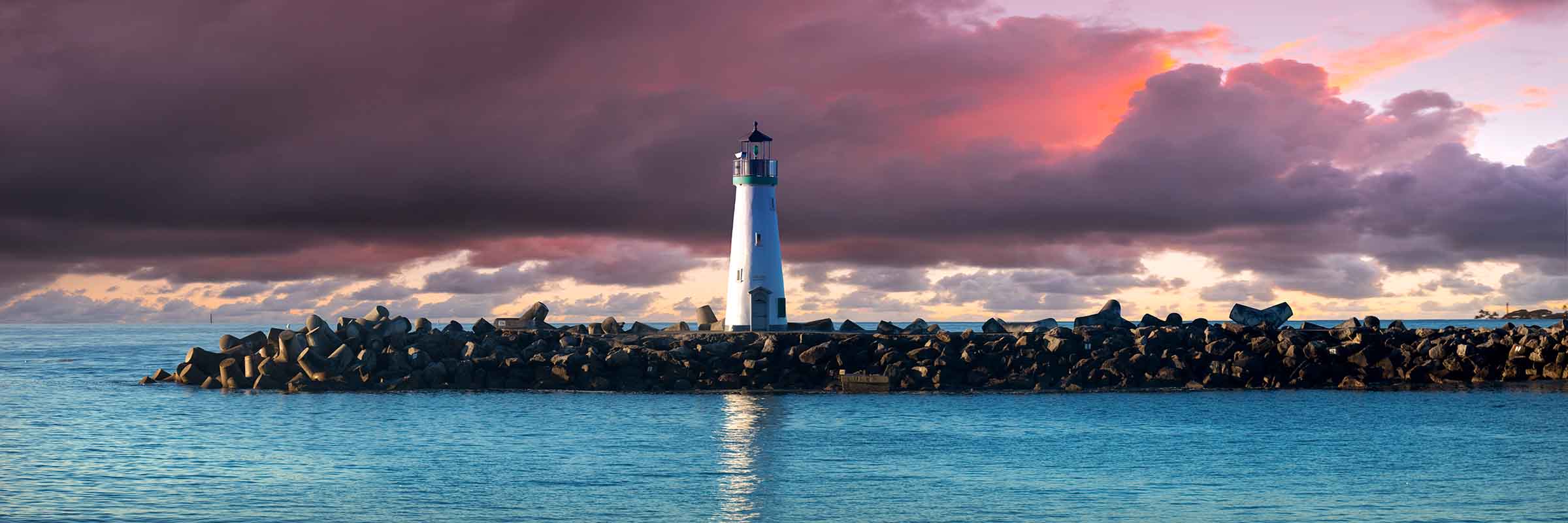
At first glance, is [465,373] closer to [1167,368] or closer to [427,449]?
[427,449]

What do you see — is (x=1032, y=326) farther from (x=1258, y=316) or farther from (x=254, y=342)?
(x=254, y=342)

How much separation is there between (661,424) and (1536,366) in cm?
3684

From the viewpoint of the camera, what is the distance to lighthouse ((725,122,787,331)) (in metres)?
53.5

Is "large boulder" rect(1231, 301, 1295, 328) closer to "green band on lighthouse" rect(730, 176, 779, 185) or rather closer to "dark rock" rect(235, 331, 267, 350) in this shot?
"green band on lighthouse" rect(730, 176, 779, 185)

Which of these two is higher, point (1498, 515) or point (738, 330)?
point (738, 330)

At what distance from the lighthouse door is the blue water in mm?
6903

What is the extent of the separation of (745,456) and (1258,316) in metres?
31.4

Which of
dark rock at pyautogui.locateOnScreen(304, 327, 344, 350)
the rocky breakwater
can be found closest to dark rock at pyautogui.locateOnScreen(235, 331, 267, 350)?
the rocky breakwater

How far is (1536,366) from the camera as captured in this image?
52.8 metres

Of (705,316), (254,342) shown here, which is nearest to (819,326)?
(705,316)

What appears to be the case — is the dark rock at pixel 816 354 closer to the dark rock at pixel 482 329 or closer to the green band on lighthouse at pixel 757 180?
the green band on lighthouse at pixel 757 180

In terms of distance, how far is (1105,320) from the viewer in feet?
181

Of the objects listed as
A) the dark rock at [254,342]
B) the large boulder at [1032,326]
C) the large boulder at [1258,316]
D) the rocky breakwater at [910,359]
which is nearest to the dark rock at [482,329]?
the rocky breakwater at [910,359]

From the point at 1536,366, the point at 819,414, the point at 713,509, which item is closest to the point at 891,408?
the point at 819,414
